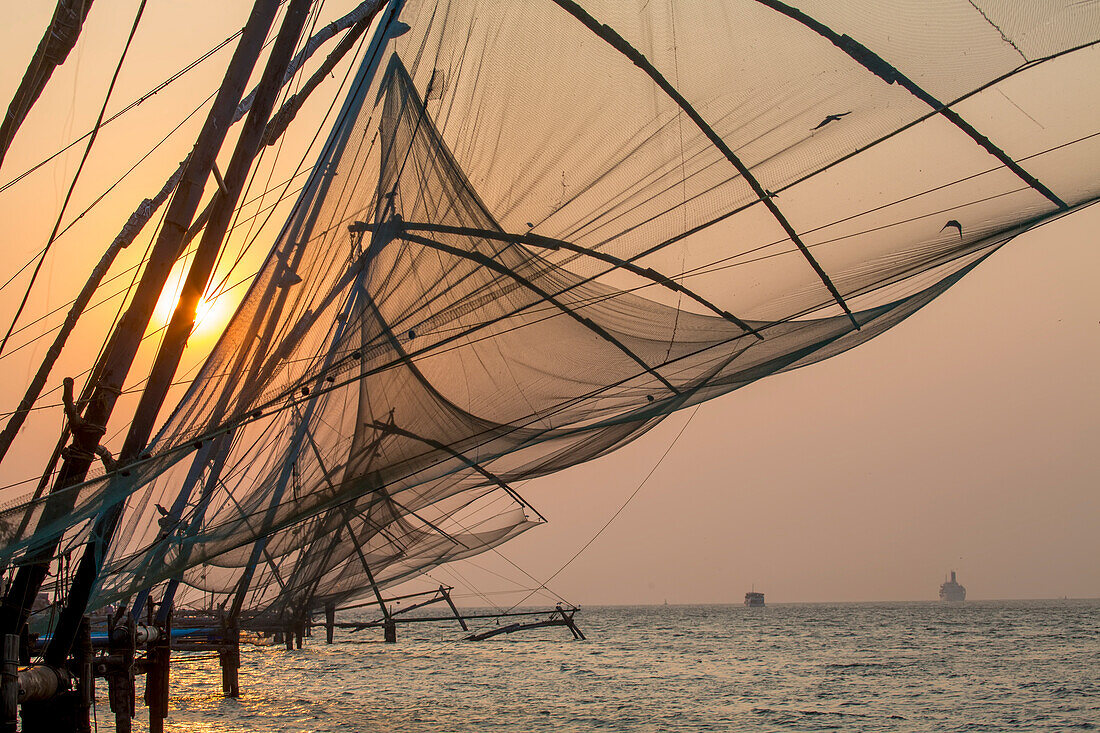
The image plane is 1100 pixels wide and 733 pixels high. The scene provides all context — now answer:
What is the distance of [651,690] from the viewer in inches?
1197

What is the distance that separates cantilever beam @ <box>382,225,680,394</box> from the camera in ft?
22.4

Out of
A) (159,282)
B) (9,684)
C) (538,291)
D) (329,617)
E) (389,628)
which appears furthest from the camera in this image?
(389,628)

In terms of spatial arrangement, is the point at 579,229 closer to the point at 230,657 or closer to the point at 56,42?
the point at 56,42

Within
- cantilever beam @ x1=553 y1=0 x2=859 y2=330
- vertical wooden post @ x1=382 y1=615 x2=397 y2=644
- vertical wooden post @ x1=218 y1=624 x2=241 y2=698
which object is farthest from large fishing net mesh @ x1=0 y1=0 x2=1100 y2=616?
vertical wooden post @ x1=382 y1=615 x2=397 y2=644

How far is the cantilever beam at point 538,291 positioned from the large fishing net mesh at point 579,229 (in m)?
0.02

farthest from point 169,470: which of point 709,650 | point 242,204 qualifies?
point 709,650

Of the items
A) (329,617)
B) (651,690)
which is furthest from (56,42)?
(329,617)

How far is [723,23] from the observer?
612 cm

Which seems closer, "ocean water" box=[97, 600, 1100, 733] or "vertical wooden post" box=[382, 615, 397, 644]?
"ocean water" box=[97, 600, 1100, 733]

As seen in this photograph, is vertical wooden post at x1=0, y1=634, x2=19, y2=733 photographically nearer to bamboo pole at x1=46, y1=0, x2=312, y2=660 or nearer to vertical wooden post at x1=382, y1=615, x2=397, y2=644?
bamboo pole at x1=46, y1=0, x2=312, y2=660

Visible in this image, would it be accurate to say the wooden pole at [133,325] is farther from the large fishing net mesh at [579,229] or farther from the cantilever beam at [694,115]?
the cantilever beam at [694,115]

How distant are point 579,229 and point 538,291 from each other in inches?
22.8

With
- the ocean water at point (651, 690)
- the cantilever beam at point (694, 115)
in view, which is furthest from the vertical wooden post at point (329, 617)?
the cantilever beam at point (694, 115)

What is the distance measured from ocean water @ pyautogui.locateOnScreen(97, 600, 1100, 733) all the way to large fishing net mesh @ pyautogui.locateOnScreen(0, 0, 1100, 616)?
44.1ft
